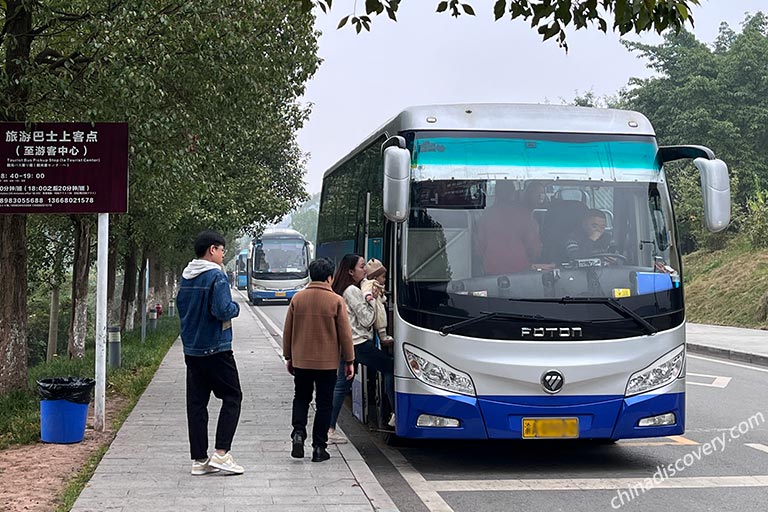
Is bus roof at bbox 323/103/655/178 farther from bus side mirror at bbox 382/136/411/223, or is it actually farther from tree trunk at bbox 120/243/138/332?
tree trunk at bbox 120/243/138/332

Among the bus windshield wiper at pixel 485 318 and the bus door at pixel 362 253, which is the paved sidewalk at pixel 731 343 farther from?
the bus windshield wiper at pixel 485 318

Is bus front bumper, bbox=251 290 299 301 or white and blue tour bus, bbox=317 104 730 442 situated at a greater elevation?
white and blue tour bus, bbox=317 104 730 442

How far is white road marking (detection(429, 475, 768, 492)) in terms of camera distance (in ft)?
25.2

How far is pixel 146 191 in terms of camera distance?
1420 cm

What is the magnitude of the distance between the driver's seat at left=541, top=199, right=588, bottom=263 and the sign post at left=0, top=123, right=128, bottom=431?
4323 mm

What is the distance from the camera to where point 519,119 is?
8.55 meters

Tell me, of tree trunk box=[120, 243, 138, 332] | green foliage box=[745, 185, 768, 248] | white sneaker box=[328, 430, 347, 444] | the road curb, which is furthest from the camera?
green foliage box=[745, 185, 768, 248]

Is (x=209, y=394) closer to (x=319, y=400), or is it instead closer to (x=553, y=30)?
(x=319, y=400)

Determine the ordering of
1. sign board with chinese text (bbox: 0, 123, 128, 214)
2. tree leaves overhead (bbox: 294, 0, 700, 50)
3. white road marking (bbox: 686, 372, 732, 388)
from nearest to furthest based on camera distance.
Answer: tree leaves overhead (bbox: 294, 0, 700, 50) → sign board with chinese text (bbox: 0, 123, 128, 214) → white road marking (bbox: 686, 372, 732, 388)

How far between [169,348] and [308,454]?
1350cm

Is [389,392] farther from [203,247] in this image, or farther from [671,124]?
[671,124]

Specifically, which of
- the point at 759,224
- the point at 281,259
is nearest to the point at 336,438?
the point at 759,224

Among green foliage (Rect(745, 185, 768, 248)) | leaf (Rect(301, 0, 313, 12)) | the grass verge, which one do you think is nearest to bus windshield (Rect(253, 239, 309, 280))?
green foliage (Rect(745, 185, 768, 248))

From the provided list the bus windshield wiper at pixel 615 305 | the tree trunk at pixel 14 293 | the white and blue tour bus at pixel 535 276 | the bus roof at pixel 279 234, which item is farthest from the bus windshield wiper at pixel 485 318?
the bus roof at pixel 279 234
